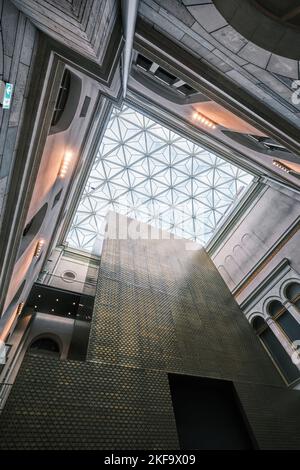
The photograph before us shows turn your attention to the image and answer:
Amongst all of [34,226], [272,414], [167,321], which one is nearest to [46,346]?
[34,226]

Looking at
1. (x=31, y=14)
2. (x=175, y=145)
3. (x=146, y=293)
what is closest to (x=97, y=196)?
(x=175, y=145)

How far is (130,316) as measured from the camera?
7.80 metres

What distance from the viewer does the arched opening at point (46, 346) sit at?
1320cm

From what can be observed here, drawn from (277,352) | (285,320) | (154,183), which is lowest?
(277,352)

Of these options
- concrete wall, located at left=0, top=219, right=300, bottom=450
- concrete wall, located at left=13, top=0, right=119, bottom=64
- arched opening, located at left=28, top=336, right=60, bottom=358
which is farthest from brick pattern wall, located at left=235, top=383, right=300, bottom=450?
arched opening, located at left=28, top=336, right=60, bottom=358

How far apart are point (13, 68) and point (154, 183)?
20.4 meters

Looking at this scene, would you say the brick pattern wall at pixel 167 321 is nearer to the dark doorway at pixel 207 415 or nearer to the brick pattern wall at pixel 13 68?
the dark doorway at pixel 207 415

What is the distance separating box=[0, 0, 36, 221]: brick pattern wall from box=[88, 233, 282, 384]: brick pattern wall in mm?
4885

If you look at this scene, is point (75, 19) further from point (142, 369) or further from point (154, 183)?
point (154, 183)

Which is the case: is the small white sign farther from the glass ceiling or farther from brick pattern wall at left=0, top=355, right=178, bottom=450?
the glass ceiling

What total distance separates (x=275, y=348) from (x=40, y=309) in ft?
53.8

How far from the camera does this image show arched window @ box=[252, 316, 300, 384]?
1358 cm

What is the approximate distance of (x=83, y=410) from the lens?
15.4 feet
